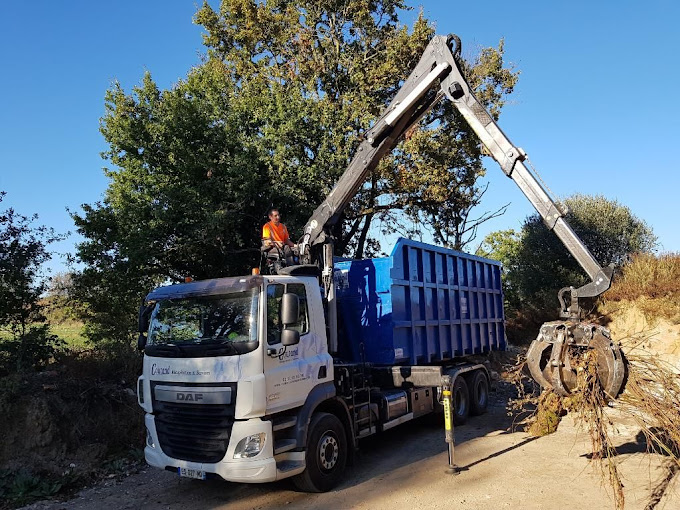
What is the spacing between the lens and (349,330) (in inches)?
321

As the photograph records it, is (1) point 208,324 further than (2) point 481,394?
No

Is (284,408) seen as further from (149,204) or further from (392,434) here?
(149,204)

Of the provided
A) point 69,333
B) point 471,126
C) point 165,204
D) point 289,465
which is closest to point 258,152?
point 165,204

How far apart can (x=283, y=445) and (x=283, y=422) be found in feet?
0.80

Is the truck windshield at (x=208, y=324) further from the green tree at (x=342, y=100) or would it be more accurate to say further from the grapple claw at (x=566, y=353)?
the green tree at (x=342, y=100)

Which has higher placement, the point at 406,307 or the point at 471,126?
the point at 471,126

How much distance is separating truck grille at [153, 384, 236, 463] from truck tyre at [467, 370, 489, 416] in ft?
19.2

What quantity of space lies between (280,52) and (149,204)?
864cm

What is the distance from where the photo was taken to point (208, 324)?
5.96 meters

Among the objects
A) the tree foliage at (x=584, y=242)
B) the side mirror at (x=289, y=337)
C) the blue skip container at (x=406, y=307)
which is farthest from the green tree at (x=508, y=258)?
the side mirror at (x=289, y=337)

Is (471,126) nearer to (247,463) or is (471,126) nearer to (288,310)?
(288,310)

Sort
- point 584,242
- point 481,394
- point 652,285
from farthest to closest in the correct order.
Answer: point 584,242, point 652,285, point 481,394

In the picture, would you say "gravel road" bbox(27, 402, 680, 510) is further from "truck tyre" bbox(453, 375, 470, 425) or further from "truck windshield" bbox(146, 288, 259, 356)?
"truck windshield" bbox(146, 288, 259, 356)

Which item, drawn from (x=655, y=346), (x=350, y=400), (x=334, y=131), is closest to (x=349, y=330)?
(x=350, y=400)
